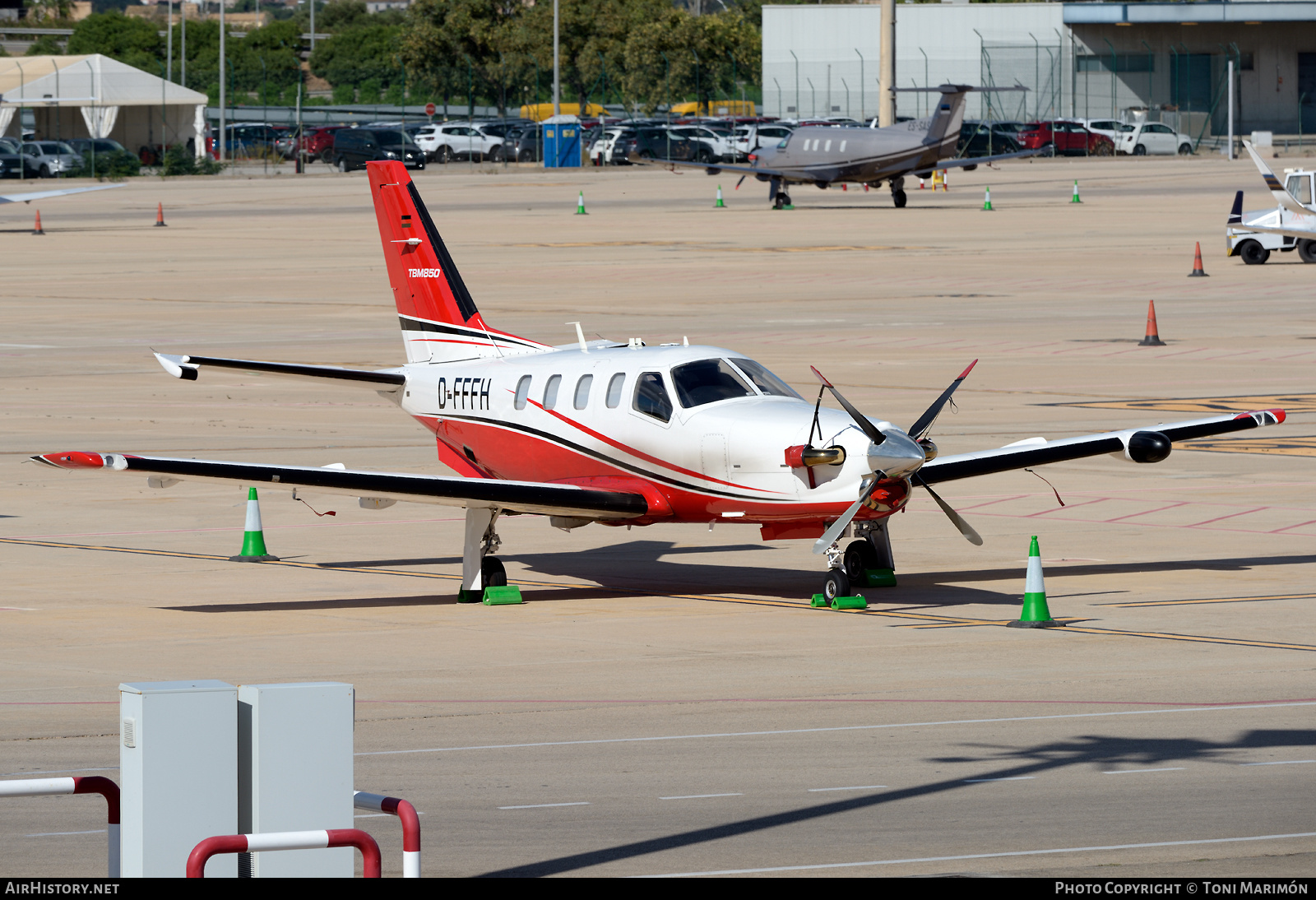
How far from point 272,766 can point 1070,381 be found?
27.5 m

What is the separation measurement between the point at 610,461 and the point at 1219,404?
49.0ft

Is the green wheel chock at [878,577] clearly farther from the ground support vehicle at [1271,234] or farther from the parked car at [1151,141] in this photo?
the parked car at [1151,141]

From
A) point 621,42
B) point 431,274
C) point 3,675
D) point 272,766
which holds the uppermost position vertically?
point 621,42

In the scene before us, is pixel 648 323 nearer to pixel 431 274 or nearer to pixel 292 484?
pixel 431 274

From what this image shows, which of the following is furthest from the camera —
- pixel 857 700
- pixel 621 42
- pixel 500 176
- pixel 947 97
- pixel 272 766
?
pixel 621 42

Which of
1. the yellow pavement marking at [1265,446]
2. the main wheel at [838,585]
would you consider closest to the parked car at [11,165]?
the yellow pavement marking at [1265,446]

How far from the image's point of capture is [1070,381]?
3378cm

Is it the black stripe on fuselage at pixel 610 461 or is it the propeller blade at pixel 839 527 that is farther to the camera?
the black stripe on fuselage at pixel 610 461

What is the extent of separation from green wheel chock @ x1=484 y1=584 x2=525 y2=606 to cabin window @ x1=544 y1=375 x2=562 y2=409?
1968 mm

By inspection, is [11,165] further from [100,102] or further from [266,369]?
[266,369]

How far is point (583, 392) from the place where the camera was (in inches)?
733

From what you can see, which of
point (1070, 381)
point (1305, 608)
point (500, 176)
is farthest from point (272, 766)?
point (500, 176)

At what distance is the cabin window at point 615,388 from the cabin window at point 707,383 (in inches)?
23.6

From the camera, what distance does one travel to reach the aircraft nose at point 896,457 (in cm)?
1598
